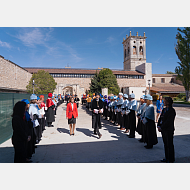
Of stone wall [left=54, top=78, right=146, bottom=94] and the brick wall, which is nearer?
stone wall [left=54, top=78, right=146, bottom=94]

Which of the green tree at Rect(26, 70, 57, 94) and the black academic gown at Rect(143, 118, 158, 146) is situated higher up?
the green tree at Rect(26, 70, 57, 94)

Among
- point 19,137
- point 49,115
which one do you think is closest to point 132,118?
point 19,137

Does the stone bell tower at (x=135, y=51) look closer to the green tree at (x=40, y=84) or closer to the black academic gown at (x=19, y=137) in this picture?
the green tree at (x=40, y=84)

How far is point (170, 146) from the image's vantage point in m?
4.00

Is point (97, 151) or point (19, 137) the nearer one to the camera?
point (19, 137)

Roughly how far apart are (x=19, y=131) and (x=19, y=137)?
18 centimetres

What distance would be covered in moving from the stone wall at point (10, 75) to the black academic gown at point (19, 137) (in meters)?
24.0

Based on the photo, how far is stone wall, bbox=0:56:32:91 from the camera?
24.1 metres

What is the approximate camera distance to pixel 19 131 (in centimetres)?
346

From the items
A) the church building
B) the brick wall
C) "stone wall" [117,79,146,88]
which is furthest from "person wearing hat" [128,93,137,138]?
"stone wall" [117,79,146,88]

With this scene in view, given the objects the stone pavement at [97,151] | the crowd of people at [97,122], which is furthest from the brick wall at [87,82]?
the stone pavement at [97,151]

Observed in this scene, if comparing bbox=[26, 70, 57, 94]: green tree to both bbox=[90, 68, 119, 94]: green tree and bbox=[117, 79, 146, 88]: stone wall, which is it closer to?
bbox=[90, 68, 119, 94]: green tree

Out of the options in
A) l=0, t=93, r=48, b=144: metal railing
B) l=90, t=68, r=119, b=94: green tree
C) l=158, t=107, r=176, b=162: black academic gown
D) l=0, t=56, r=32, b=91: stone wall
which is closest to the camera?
l=158, t=107, r=176, b=162: black academic gown

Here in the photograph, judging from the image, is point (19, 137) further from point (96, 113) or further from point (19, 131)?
point (96, 113)
